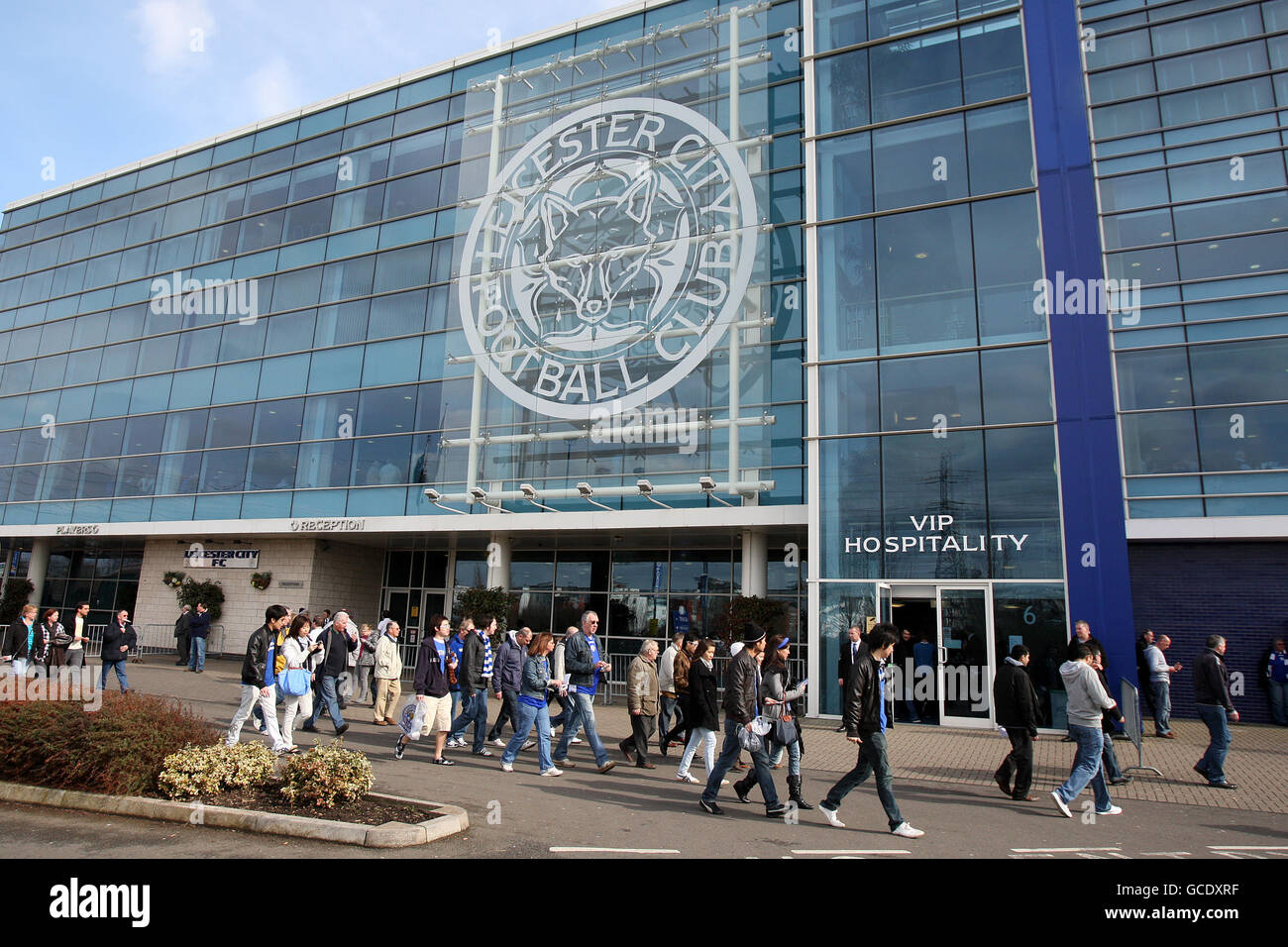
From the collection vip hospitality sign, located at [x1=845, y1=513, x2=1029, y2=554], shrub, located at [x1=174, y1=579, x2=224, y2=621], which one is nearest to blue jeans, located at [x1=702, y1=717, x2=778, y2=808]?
vip hospitality sign, located at [x1=845, y1=513, x2=1029, y2=554]

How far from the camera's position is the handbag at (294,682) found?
9523mm

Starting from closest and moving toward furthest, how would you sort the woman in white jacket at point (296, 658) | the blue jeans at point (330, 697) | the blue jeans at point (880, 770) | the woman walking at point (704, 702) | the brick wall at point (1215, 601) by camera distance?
1. the blue jeans at point (880, 770)
2. the woman walking at point (704, 702)
3. the woman in white jacket at point (296, 658)
4. the blue jeans at point (330, 697)
5. the brick wall at point (1215, 601)

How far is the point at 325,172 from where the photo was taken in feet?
94.5

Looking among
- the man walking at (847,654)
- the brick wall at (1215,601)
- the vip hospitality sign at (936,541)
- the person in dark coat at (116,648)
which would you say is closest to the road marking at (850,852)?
the man walking at (847,654)

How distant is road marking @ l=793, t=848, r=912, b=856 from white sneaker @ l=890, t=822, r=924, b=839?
50 cm

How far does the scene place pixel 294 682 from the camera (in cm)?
959

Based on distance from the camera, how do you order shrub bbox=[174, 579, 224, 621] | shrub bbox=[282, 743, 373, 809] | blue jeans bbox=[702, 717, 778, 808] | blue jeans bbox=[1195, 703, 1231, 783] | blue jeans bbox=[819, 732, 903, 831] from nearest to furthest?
shrub bbox=[282, 743, 373, 809] < blue jeans bbox=[819, 732, 903, 831] < blue jeans bbox=[702, 717, 778, 808] < blue jeans bbox=[1195, 703, 1231, 783] < shrub bbox=[174, 579, 224, 621]

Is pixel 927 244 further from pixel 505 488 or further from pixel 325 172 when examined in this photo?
pixel 325 172

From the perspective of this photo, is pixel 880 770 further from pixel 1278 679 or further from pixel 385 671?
pixel 1278 679

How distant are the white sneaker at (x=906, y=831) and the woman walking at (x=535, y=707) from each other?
4128mm

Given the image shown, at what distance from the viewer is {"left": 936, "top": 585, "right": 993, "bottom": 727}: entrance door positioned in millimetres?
14773

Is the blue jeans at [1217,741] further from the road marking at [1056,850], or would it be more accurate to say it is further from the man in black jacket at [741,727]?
the man in black jacket at [741,727]

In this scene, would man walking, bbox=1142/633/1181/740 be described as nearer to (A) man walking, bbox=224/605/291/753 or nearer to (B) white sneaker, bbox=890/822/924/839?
(B) white sneaker, bbox=890/822/924/839

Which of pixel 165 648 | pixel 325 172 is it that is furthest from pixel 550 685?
pixel 325 172
